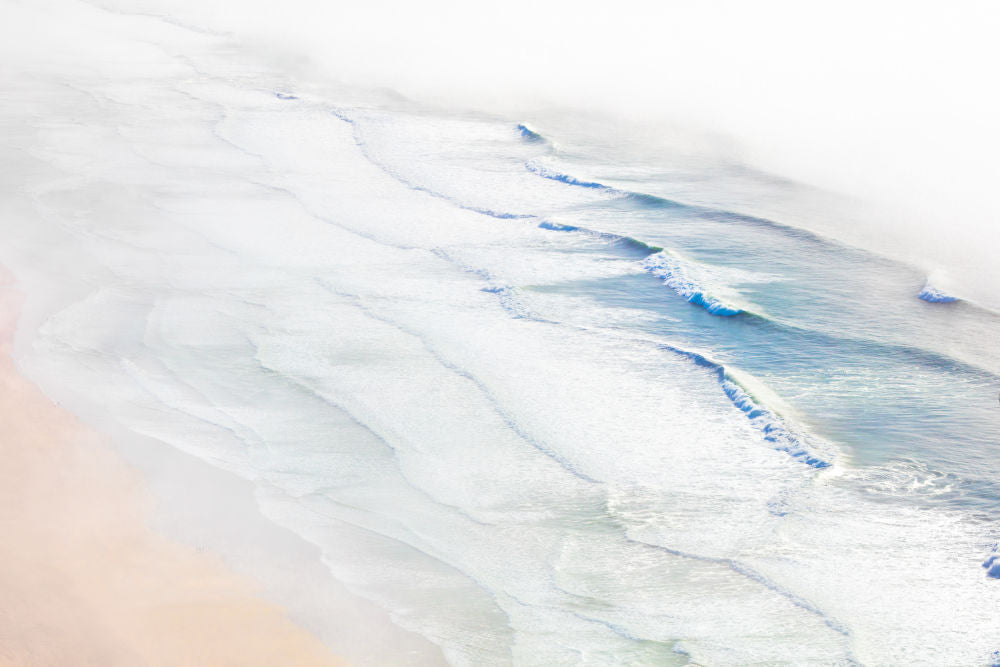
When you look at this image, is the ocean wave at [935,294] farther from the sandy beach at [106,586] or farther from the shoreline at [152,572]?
the sandy beach at [106,586]

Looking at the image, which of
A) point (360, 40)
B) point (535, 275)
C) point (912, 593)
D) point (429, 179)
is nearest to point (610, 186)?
point (429, 179)

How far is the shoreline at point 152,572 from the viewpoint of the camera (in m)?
6.07

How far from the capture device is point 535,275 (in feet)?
42.1

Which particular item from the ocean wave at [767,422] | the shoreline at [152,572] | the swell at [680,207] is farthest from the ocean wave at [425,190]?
the shoreline at [152,572]

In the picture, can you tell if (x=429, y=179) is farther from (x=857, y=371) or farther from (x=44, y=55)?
(x=44, y=55)

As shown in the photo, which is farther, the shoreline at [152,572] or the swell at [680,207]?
the swell at [680,207]

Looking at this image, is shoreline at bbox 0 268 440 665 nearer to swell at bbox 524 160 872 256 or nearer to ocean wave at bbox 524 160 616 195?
swell at bbox 524 160 872 256

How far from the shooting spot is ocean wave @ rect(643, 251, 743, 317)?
11867mm

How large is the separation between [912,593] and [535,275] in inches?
259

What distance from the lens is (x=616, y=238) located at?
14109 millimetres

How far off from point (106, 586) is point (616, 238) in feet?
29.2

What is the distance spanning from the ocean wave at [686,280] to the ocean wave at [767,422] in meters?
1.31

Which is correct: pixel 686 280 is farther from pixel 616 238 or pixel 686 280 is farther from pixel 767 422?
pixel 767 422

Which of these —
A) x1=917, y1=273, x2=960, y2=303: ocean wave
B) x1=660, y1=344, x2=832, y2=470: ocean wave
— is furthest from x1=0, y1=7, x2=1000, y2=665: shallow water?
x1=917, y1=273, x2=960, y2=303: ocean wave
